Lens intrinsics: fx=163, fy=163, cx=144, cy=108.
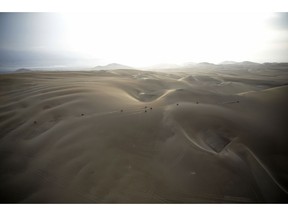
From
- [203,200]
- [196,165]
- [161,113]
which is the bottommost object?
[203,200]

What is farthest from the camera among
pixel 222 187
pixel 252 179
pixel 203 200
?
pixel 252 179

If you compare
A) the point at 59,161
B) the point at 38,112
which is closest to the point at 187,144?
the point at 59,161

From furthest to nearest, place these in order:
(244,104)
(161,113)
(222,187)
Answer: (244,104) < (161,113) < (222,187)

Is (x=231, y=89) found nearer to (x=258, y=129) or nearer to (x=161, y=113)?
(x=258, y=129)

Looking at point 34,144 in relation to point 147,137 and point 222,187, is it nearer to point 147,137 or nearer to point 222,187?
point 147,137

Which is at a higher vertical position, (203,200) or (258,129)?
(258,129)

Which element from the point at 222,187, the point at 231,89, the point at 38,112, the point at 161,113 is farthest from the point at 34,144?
the point at 231,89

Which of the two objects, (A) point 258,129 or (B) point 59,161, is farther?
(A) point 258,129
